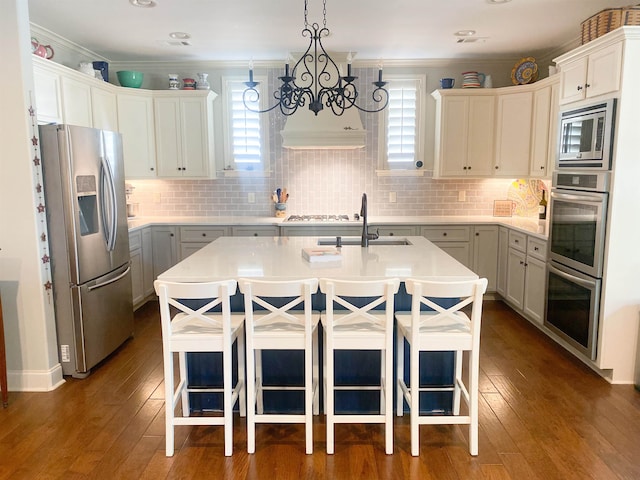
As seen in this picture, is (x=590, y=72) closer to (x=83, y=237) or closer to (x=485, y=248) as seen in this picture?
(x=485, y=248)

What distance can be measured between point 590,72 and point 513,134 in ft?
5.84

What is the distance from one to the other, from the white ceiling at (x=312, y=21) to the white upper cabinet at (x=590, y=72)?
1.55ft

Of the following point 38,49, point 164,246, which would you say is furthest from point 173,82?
point 164,246

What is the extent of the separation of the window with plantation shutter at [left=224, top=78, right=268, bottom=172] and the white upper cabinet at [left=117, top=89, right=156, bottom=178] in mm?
861

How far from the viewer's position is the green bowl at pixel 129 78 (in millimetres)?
5242

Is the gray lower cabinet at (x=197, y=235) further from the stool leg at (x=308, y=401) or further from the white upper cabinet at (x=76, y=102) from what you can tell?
the stool leg at (x=308, y=401)

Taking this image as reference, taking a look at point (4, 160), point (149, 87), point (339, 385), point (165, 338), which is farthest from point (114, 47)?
point (339, 385)

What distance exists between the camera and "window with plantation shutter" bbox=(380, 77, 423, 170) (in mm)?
5605

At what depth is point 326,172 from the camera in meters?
5.75

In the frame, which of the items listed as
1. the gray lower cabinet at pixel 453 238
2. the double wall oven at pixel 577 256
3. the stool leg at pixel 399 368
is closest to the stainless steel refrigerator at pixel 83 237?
the stool leg at pixel 399 368

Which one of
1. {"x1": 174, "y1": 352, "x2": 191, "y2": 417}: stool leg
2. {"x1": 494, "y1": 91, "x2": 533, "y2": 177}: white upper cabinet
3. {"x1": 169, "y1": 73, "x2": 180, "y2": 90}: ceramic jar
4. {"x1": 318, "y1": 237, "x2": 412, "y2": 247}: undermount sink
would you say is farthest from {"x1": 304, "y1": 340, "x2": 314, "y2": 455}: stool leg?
{"x1": 169, "y1": 73, "x2": 180, "y2": 90}: ceramic jar

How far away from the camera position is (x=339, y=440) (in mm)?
2641

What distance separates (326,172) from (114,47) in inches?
104

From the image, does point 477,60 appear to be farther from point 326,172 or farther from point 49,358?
point 49,358
